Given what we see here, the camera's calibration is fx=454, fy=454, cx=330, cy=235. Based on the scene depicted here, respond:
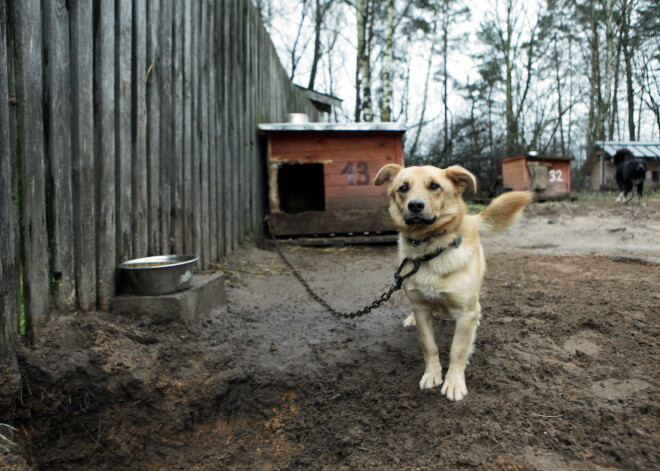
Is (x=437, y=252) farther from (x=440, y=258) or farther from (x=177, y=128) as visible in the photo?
(x=177, y=128)

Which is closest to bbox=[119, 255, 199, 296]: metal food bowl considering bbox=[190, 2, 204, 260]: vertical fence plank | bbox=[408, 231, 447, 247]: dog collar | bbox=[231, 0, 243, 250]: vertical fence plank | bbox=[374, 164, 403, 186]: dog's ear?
bbox=[190, 2, 204, 260]: vertical fence plank

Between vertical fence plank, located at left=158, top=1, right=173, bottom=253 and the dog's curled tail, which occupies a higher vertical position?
vertical fence plank, located at left=158, top=1, right=173, bottom=253

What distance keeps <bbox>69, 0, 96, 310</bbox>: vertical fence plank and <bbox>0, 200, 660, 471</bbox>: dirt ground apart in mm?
304

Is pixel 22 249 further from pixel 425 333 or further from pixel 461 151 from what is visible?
pixel 461 151

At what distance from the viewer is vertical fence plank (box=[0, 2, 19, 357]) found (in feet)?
6.82

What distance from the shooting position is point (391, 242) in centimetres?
660

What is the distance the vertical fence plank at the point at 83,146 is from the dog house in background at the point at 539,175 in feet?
41.8

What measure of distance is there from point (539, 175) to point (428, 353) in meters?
12.5

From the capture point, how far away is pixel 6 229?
2123mm

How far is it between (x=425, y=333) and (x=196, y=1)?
12.1 feet

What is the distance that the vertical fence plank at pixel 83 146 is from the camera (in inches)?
101

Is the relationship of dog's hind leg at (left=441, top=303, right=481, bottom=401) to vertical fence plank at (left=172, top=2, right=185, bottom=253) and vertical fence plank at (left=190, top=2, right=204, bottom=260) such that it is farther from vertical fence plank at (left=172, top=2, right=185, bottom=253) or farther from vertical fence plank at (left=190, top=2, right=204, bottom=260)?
vertical fence plank at (left=190, top=2, right=204, bottom=260)

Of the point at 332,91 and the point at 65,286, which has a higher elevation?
the point at 332,91

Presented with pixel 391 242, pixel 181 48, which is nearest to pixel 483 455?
pixel 181 48
